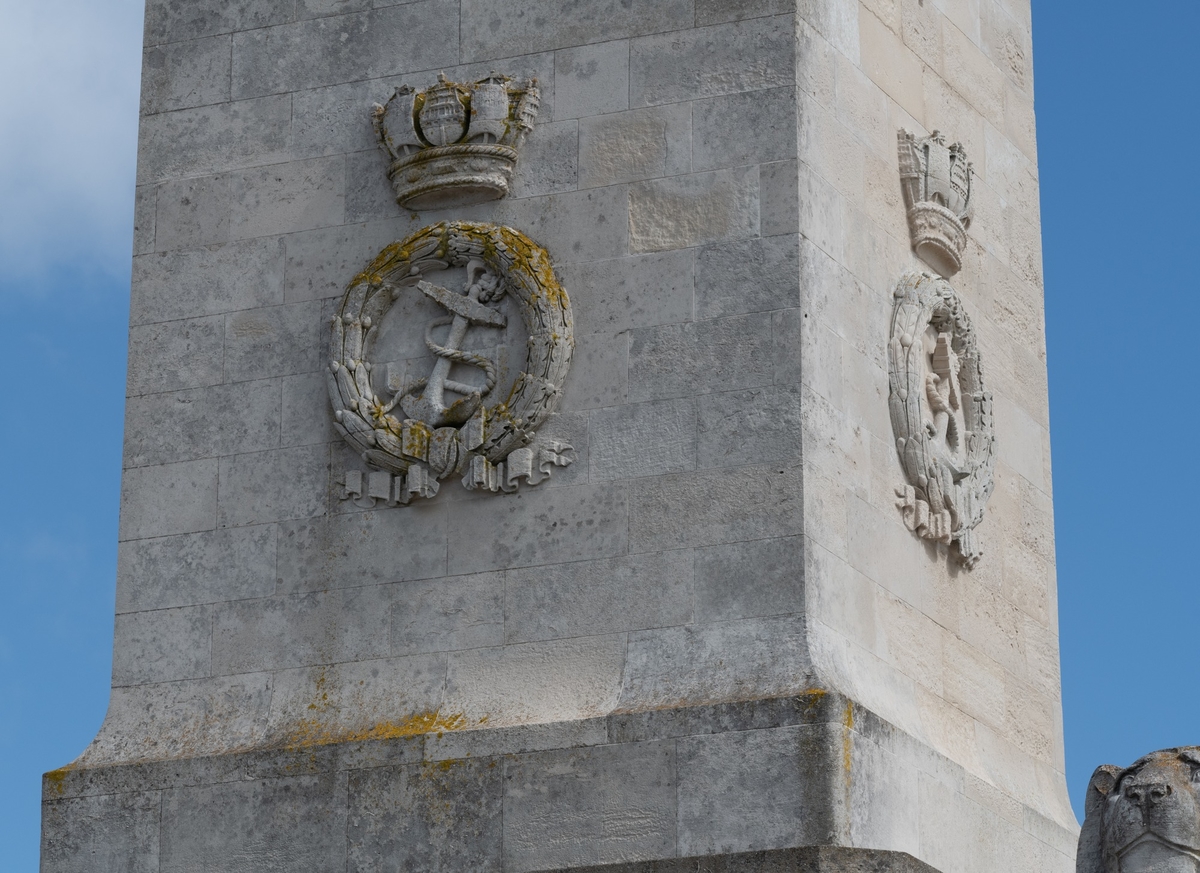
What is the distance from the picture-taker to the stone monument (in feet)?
62.3

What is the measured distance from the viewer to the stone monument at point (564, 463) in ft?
62.3

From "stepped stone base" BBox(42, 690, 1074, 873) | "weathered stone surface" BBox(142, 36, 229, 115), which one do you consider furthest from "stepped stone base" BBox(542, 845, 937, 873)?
"weathered stone surface" BBox(142, 36, 229, 115)

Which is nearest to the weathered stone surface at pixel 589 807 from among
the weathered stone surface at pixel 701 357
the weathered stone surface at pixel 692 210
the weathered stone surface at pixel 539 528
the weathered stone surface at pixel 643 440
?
the weathered stone surface at pixel 539 528

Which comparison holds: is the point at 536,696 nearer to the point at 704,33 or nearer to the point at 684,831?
the point at 684,831

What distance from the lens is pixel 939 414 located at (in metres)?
20.9

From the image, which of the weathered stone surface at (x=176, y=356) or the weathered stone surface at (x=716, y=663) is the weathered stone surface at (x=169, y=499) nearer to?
the weathered stone surface at (x=176, y=356)

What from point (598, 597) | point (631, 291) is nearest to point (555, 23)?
point (631, 291)

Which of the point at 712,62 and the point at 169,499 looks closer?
the point at 712,62

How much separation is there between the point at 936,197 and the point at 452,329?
3.38 m

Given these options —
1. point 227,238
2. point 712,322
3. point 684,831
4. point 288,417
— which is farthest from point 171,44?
point 684,831

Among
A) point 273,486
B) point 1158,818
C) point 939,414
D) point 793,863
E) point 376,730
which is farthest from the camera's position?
point 939,414

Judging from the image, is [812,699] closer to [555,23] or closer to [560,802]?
[560,802]

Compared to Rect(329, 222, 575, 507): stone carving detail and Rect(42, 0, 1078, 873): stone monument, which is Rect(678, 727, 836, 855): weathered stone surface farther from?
Rect(329, 222, 575, 507): stone carving detail

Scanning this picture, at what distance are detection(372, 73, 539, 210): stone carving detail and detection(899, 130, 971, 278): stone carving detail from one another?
2.53 metres
